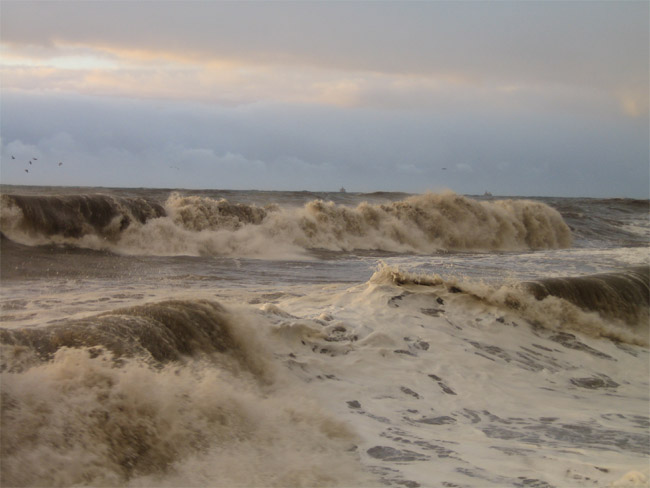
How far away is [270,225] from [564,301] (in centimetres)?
1036

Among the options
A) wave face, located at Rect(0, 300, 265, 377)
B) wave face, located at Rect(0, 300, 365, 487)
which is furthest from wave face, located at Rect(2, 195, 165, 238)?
wave face, located at Rect(0, 300, 365, 487)

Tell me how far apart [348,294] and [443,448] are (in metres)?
4.20

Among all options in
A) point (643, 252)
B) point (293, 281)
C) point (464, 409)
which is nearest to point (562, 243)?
point (643, 252)

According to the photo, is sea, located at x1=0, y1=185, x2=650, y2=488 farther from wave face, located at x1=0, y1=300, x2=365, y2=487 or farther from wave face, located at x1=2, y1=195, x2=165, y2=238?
wave face, located at x1=2, y1=195, x2=165, y2=238

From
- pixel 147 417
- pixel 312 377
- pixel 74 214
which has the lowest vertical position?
pixel 312 377

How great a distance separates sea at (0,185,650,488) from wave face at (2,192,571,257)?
4.78 ft

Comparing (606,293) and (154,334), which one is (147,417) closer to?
(154,334)

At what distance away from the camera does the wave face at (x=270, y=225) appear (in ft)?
49.9

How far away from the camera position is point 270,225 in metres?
18.5

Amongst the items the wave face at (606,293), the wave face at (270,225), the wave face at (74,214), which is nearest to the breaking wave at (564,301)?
the wave face at (606,293)


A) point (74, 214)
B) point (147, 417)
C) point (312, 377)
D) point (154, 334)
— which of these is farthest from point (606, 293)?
point (74, 214)

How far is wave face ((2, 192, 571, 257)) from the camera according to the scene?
15203 mm

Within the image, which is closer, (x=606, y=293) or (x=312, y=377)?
(x=312, y=377)

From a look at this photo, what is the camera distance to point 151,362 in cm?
492
